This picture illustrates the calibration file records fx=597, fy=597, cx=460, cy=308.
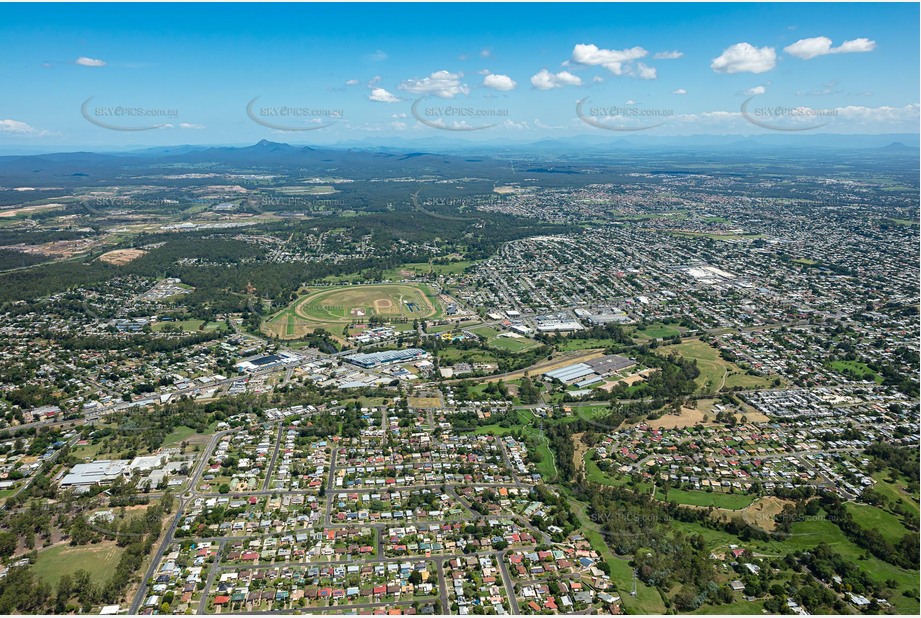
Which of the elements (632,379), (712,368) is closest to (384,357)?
(632,379)

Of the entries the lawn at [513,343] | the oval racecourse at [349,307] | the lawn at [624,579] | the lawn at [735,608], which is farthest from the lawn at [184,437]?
the lawn at [735,608]

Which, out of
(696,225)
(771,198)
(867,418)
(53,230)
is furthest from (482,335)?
(771,198)

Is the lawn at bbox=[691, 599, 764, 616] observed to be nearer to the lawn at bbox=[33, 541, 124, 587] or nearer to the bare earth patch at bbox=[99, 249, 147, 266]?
the lawn at bbox=[33, 541, 124, 587]

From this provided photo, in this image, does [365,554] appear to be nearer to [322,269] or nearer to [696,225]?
[322,269]

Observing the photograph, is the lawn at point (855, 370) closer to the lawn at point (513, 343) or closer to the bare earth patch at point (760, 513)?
the bare earth patch at point (760, 513)

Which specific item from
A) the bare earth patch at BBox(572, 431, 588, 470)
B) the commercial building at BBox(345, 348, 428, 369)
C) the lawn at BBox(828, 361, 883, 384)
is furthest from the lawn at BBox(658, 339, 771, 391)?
the commercial building at BBox(345, 348, 428, 369)

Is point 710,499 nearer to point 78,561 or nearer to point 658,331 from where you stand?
point 658,331
